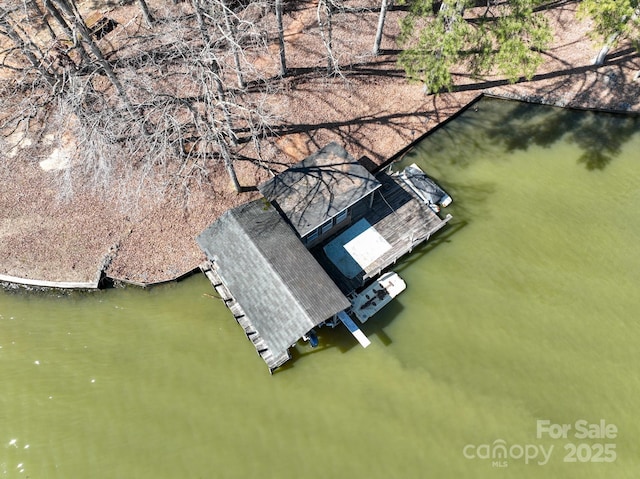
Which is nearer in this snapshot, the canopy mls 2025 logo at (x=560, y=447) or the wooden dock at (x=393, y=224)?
the canopy mls 2025 logo at (x=560, y=447)

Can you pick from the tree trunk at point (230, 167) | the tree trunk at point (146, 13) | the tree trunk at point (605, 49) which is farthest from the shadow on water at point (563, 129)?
the tree trunk at point (146, 13)

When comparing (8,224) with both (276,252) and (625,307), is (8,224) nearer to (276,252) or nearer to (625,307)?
(276,252)

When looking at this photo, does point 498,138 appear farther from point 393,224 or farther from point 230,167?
point 230,167

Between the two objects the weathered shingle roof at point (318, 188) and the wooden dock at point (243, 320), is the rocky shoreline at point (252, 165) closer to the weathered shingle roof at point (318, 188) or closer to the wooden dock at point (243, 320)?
the wooden dock at point (243, 320)

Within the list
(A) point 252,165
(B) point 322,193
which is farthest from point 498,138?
(A) point 252,165

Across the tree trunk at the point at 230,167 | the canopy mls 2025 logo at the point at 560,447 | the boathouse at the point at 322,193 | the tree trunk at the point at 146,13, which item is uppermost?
the tree trunk at the point at 146,13

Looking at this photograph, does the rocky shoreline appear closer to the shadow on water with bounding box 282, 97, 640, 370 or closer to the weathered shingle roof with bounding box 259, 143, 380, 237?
the shadow on water with bounding box 282, 97, 640, 370

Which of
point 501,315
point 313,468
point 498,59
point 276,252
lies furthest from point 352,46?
point 313,468

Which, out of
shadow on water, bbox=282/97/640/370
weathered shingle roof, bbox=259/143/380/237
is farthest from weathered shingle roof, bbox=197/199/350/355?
shadow on water, bbox=282/97/640/370
